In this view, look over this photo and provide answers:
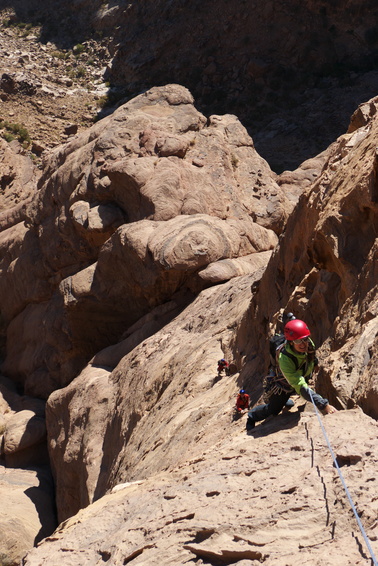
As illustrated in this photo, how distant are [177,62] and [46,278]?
71.4 ft

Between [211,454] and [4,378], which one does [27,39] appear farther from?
[211,454]

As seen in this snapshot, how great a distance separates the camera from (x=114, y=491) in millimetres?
8016

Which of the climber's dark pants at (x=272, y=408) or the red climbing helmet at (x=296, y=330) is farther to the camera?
the climber's dark pants at (x=272, y=408)

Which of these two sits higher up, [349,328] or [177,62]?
[177,62]

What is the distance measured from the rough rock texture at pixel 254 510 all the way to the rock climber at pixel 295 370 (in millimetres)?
141

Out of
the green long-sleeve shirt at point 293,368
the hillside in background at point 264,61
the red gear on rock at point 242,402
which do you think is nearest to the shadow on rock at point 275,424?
the green long-sleeve shirt at point 293,368

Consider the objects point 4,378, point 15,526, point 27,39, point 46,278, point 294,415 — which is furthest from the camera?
point 27,39

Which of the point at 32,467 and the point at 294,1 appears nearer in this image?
the point at 32,467

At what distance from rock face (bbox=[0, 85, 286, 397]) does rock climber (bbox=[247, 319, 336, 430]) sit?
25.2 ft

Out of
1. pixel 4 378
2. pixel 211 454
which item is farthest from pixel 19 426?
pixel 211 454

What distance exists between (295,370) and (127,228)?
9521mm

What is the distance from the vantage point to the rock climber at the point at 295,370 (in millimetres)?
6270

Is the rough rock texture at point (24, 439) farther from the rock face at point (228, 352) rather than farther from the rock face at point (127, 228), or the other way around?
the rock face at point (127, 228)

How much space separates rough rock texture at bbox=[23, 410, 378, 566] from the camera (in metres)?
4.95
